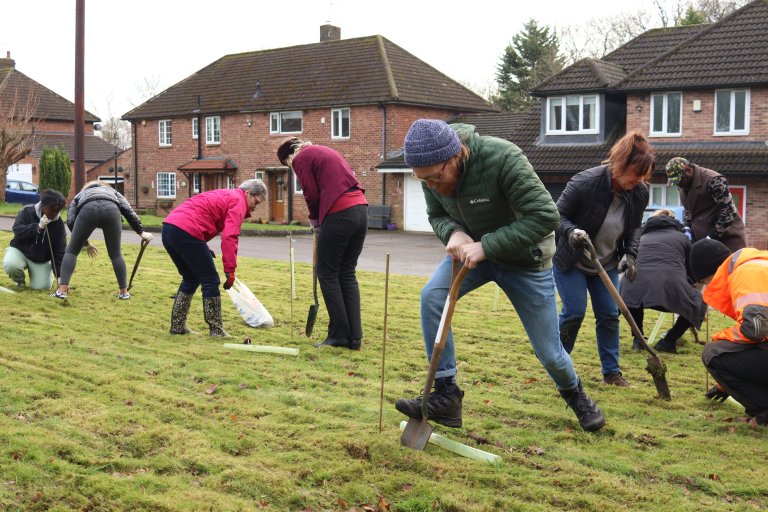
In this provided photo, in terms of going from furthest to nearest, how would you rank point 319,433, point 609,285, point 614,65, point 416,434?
1. point 614,65
2. point 609,285
3. point 319,433
4. point 416,434

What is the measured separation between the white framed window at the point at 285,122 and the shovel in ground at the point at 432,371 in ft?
117

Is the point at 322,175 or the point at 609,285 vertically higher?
the point at 322,175

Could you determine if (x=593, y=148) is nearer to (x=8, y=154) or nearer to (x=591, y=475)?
(x=591, y=475)

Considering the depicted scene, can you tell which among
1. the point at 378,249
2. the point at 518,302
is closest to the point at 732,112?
the point at 378,249

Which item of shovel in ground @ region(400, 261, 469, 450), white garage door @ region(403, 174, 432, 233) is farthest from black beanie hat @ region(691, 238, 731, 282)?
white garage door @ region(403, 174, 432, 233)

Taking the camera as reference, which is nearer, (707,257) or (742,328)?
(742,328)

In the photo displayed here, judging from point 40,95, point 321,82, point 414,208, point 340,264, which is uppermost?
point 40,95

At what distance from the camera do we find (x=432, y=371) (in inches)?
203

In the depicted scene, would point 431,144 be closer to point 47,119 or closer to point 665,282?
point 665,282

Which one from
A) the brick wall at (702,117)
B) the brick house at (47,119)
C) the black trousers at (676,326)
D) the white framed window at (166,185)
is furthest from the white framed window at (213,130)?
the black trousers at (676,326)

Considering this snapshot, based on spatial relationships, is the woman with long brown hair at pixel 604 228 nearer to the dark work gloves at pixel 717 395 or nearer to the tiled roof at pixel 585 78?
the dark work gloves at pixel 717 395

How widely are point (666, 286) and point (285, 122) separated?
3352cm

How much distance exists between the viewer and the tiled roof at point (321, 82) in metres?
38.3

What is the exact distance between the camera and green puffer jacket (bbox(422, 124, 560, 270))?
197 inches
